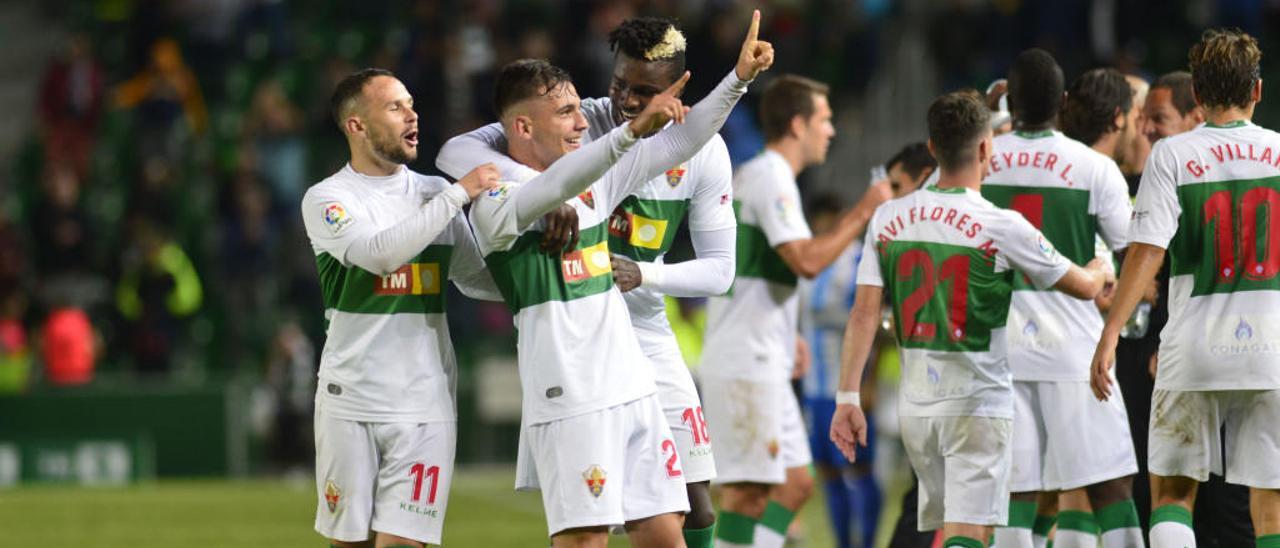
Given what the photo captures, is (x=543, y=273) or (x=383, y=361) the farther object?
(x=383, y=361)

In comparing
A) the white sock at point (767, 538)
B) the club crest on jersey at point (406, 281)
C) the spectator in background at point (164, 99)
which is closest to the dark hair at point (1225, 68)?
the club crest on jersey at point (406, 281)

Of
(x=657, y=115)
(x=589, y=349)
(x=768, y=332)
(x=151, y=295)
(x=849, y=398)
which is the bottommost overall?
(x=151, y=295)

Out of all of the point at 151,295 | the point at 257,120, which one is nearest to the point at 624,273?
the point at 151,295

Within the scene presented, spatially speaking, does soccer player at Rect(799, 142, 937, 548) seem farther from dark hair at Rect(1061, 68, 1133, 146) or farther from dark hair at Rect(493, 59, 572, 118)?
dark hair at Rect(493, 59, 572, 118)

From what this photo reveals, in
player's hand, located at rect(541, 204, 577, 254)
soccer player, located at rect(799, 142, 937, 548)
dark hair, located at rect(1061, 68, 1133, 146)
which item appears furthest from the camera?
soccer player, located at rect(799, 142, 937, 548)

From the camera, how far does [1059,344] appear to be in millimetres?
7398

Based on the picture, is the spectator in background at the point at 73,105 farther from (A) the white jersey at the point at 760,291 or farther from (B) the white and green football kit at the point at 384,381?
→ (B) the white and green football kit at the point at 384,381

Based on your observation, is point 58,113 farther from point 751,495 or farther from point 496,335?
point 751,495

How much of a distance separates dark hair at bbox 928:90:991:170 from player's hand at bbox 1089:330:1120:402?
2.77ft

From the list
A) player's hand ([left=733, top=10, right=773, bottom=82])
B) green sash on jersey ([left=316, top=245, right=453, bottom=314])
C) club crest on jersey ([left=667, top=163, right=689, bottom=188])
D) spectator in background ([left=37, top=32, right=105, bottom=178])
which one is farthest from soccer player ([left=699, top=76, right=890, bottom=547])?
A: spectator in background ([left=37, top=32, right=105, bottom=178])

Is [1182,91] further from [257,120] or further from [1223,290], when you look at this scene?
[257,120]

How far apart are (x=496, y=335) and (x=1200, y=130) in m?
13.0

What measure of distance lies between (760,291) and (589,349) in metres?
3.03

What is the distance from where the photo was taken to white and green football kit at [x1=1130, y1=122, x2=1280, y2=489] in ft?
21.4
